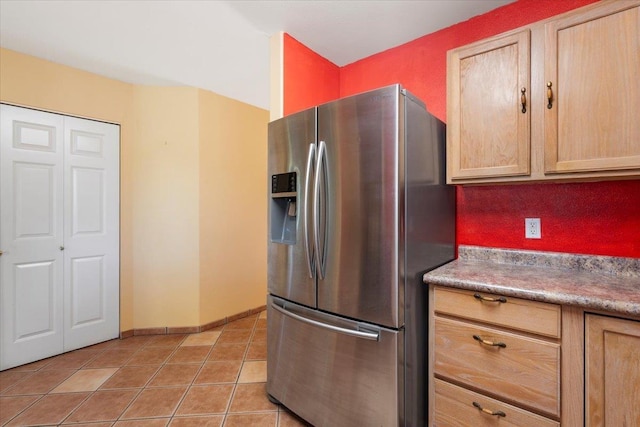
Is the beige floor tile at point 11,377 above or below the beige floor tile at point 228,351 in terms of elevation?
above

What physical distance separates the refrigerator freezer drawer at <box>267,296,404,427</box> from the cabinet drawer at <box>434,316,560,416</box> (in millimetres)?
239

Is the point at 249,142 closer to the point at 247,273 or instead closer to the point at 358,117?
the point at 247,273

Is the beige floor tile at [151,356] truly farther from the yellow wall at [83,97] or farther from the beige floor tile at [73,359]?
the yellow wall at [83,97]

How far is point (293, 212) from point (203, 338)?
1.97 metres

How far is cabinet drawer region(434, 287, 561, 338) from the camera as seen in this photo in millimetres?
1131

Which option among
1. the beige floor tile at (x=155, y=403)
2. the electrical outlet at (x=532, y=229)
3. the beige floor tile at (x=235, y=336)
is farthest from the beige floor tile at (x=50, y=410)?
the electrical outlet at (x=532, y=229)

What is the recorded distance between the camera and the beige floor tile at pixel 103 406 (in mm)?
1770

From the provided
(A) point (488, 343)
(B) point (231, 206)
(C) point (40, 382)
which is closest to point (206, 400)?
(C) point (40, 382)

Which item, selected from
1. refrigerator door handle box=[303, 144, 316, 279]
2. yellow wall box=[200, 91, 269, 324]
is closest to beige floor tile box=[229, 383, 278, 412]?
refrigerator door handle box=[303, 144, 316, 279]

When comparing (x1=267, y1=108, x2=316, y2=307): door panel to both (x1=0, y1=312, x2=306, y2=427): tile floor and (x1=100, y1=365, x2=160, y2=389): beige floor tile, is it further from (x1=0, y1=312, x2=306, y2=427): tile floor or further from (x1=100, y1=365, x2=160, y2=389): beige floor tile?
(x1=100, y1=365, x2=160, y2=389): beige floor tile

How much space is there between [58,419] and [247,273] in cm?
199

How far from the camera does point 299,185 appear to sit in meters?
1.66

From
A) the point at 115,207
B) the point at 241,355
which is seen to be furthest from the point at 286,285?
the point at 115,207

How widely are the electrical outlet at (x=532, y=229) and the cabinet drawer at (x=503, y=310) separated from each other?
69cm
